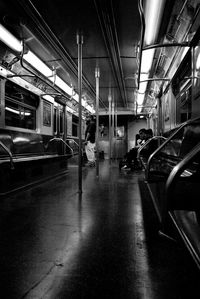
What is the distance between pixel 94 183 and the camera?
4.21 metres

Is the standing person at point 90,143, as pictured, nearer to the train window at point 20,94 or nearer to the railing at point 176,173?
the train window at point 20,94

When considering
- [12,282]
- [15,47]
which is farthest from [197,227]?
[15,47]

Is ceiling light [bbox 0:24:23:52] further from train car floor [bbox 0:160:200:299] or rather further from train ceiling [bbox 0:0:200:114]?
train car floor [bbox 0:160:200:299]

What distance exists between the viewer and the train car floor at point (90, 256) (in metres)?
1.05

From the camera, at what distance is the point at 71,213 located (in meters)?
2.30

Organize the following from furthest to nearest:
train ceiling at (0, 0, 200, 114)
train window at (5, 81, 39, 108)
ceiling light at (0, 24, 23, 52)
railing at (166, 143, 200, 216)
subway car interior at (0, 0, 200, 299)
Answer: train window at (5, 81, 39, 108)
ceiling light at (0, 24, 23, 52)
train ceiling at (0, 0, 200, 114)
subway car interior at (0, 0, 200, 299)
railing at (166, 143, 200, 216)

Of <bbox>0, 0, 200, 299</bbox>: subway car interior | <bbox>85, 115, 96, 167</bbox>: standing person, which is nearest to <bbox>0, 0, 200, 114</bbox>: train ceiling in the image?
<bbox>0, 0, 200, 299</bbox>: subway car interior

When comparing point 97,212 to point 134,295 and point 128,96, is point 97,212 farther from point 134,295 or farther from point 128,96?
point 128,96

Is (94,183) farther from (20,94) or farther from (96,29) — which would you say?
(96,29)

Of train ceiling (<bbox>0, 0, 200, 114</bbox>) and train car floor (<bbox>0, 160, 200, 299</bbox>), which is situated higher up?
train ceiling (<bbox>0, 0, 200, 114</bbox>)

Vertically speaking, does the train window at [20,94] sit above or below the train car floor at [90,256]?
above

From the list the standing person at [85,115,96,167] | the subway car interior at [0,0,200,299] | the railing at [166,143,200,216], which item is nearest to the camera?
the railing at [166,143,200,216]

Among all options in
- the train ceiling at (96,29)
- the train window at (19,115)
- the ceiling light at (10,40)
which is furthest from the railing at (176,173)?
the train window at (19,115)

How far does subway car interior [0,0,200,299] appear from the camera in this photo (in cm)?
111
